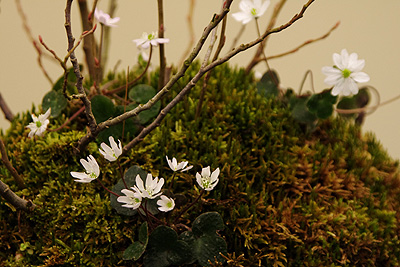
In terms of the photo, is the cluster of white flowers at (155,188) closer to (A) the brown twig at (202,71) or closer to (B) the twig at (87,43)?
(A) the brown twig at (202,71)

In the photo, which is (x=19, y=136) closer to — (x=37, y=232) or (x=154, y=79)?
(x=37, y=232)

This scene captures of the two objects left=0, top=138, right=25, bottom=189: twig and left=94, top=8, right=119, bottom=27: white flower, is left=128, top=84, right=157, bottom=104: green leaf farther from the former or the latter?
left=0, top=138, right=25, bottom=189: twig

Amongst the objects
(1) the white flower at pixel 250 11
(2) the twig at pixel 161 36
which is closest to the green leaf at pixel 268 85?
(1) the white flower at pixel 250 11

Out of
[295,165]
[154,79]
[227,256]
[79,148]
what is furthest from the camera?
[154,79]

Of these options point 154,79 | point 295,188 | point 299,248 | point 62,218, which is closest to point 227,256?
point 299,248

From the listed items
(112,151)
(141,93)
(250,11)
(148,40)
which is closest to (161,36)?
(148,40)
